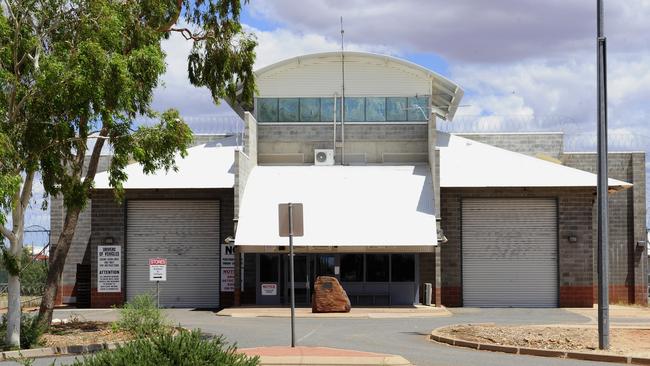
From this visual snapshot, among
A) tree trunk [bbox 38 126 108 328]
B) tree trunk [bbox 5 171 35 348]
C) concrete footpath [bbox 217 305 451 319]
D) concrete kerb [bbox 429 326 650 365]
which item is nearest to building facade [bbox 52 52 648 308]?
concrete footpath [bbox 217 305 451 319]

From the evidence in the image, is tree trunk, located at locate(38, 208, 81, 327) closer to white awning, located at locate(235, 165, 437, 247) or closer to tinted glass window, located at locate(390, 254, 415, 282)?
white awning, located at locate(235, 165, 437, 247)

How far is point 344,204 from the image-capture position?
36.0 meters

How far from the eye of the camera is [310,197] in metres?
36.4

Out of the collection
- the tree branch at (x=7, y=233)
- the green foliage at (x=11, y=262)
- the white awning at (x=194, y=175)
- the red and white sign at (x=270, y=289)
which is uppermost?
the white awning at (x=194, y=175)

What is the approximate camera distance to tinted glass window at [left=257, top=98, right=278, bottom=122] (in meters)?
39.9

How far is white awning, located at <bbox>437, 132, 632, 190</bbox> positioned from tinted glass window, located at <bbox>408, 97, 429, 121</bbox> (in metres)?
1.78

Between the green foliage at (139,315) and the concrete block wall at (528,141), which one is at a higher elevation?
the concrete block wall at (528,141)

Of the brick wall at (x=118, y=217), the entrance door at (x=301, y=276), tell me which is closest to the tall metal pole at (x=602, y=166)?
the entrance door at (x=301, y=276)

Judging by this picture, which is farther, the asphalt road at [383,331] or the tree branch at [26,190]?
the tree branch at [26,190]

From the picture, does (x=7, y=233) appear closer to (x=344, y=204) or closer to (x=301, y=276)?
(x=344, y=204)

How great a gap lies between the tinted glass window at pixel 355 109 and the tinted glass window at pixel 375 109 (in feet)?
0.57

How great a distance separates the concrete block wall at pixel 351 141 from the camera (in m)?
39.4

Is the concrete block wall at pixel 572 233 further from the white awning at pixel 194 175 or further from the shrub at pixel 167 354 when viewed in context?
the shrub at pixel 167 354

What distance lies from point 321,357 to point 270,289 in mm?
18941
